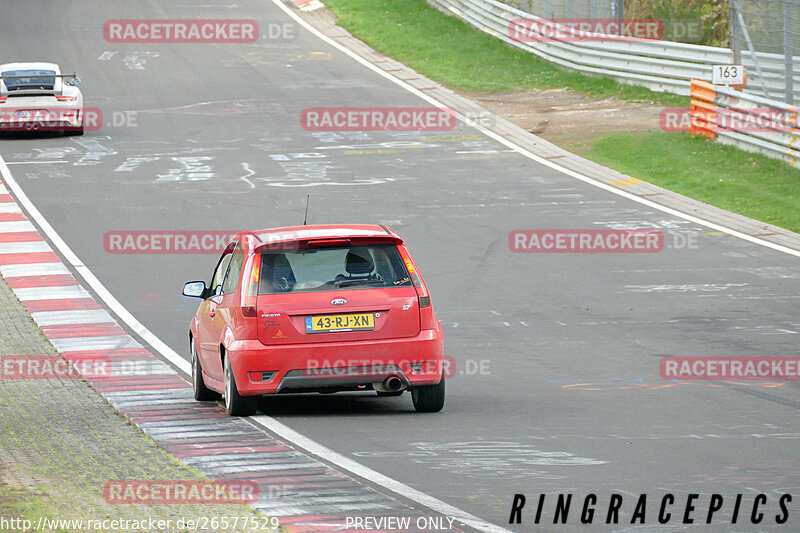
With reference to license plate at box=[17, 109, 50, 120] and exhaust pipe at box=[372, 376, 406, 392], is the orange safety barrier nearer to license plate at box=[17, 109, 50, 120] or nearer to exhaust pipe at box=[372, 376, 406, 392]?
license plate at box=[17, 109, 50, 120]

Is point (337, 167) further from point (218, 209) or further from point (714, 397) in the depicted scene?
point (714, 397)

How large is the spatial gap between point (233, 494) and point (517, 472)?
6.02 ft

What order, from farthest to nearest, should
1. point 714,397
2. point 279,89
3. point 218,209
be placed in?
point 279,89, point 218,209, point 714,397

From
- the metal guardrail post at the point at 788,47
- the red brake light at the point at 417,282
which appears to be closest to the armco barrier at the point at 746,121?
the metal guardrail post at the point at 788,47

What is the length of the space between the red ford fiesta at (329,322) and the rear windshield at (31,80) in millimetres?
20638

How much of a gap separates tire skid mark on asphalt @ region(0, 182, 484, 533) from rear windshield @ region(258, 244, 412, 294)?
1.15 metres

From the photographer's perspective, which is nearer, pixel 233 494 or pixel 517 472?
pixel 233 494

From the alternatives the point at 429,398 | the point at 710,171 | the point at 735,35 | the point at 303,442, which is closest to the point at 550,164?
the point at 710,171

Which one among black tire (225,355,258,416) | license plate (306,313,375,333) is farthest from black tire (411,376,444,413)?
black tire (225,355,258,416)

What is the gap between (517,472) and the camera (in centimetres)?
808

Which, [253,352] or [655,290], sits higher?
[253,352]

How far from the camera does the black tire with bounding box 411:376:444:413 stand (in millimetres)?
10305

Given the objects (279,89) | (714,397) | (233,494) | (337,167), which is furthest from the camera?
(279,89)

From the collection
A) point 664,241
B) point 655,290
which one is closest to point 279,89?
point 664,241
